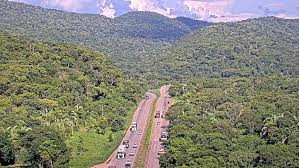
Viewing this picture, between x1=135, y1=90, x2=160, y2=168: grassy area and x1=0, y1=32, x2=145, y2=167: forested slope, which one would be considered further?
x1=135, y1=90, x2=160, y2=168: grassy area

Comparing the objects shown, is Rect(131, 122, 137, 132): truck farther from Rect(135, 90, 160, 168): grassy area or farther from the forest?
Answer: Rect(135, 90, 160, 168): grassy area

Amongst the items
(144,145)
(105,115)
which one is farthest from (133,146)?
(105,115)

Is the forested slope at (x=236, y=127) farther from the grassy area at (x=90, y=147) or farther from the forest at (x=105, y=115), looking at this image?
the grassy area at (x=90, y=147)

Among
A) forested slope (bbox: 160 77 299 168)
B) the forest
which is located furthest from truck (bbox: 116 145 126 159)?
forested slope (bbox: 160 77 299 168)

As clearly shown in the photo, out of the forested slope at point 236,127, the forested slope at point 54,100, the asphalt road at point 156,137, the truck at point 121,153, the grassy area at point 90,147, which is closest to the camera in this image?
the forested slope at point 236,127

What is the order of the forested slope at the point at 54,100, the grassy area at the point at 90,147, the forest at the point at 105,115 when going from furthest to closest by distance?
1. the grassy area at the point at 90,147
2. the forested slope at the point at 54,100
3. the forest at the point at 105,115

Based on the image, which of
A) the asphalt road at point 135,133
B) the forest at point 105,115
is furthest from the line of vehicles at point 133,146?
the forest at point 105,115
